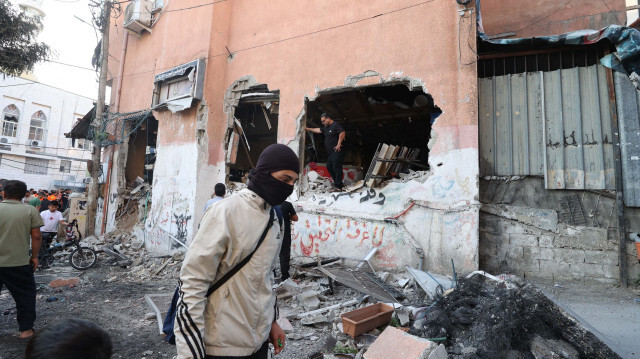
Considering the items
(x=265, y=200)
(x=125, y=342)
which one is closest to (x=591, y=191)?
(x=265, y=200)

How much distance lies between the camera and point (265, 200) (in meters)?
1.60

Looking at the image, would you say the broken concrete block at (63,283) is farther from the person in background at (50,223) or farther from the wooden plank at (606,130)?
the wooden plank at (606,130)

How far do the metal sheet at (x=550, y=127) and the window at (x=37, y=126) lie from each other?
30908 mm

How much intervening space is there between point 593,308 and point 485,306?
1659mm

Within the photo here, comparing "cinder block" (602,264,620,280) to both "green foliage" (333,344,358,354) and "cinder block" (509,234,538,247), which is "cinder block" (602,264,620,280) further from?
"green foliage" (333,344,358,354)

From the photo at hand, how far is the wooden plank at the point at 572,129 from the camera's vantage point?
4.78 metres

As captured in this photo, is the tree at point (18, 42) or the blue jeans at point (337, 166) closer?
the blue jeans at point (337, 166)

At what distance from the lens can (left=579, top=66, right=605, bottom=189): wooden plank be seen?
4688mm

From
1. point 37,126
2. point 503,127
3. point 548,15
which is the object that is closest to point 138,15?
point 503,127

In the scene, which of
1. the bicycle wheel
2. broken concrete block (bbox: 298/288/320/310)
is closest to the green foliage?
broken concrete block (bbox: 298/288/320/310)

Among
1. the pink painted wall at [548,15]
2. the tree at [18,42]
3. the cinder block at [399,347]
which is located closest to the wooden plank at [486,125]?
the pink painted wall at [548,15]

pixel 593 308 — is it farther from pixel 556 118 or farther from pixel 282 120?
pixel 282 120

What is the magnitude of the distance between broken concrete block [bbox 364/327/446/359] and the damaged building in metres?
2.51

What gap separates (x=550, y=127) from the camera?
5000mm
